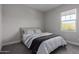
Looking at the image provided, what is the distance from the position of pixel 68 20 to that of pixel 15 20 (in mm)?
3336

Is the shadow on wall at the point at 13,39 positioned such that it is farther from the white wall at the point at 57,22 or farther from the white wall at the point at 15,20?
the white wall at the point at 57,22

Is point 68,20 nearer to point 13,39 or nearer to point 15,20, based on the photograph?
point 15,20

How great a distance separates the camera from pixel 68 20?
348 cm

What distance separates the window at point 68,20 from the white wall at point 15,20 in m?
2.11

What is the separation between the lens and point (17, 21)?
340 centimetres

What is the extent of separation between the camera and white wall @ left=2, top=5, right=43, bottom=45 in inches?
118

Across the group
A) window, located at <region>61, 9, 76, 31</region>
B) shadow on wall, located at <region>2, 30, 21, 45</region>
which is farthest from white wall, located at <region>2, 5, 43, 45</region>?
window, located at <region>61, 9, 76, 31</region>

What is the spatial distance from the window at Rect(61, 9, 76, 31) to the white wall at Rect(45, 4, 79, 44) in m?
0.21

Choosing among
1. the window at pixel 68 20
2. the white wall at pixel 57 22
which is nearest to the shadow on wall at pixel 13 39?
the white wall at pixel 57 22

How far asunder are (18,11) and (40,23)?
2009 mm
